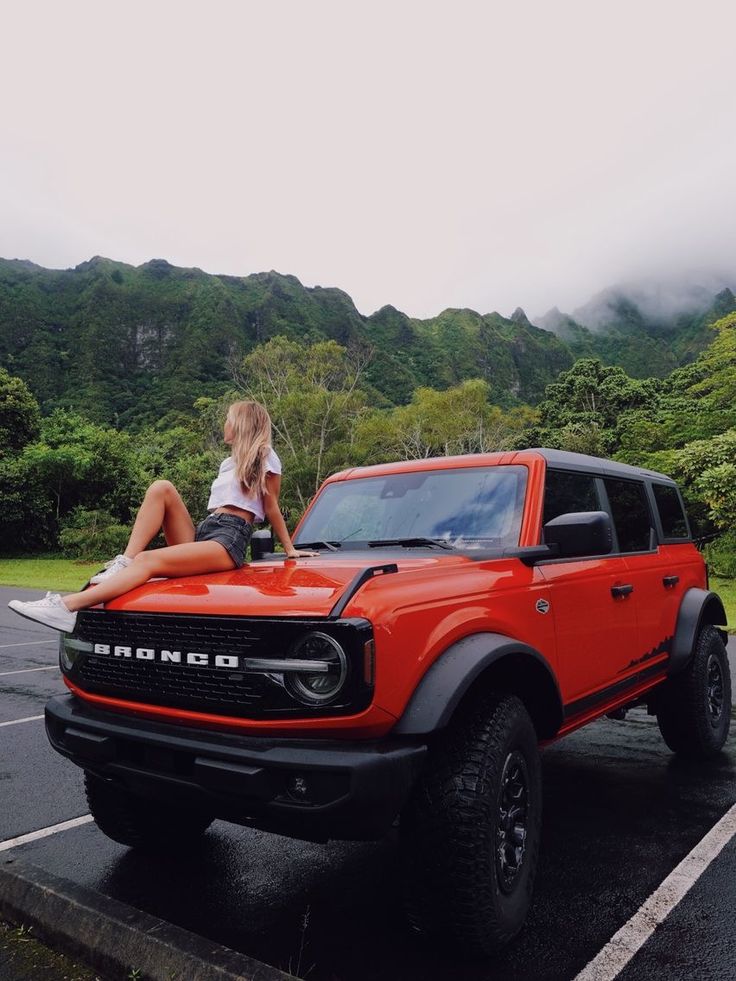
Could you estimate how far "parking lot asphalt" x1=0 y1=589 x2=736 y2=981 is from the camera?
103 inches

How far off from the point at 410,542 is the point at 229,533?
0.89 meters

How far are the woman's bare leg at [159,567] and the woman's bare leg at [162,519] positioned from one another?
0.25 m

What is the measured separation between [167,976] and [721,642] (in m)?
4.26

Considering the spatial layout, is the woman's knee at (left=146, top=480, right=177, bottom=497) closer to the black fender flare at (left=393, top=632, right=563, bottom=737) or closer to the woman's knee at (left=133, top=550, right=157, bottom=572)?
the woman's knee at (left=133, top=550, right=157, bottom=572)

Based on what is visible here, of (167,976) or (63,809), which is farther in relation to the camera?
(63,809)

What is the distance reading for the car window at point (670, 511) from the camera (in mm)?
4969

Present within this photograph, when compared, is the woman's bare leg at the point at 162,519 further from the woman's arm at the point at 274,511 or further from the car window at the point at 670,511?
the car window at the point at 670,511

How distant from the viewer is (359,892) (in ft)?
10.4

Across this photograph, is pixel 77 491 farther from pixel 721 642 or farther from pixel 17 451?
pixel 721 642

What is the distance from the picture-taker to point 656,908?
2936 millimetres

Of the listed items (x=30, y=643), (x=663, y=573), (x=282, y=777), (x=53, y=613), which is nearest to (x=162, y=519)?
(x=53, y=613)

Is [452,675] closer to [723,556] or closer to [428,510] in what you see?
[428,510]

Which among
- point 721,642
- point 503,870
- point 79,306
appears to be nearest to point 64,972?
point 503,870

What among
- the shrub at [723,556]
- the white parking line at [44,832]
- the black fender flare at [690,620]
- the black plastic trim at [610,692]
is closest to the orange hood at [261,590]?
the black plastic trim at [610,692]
